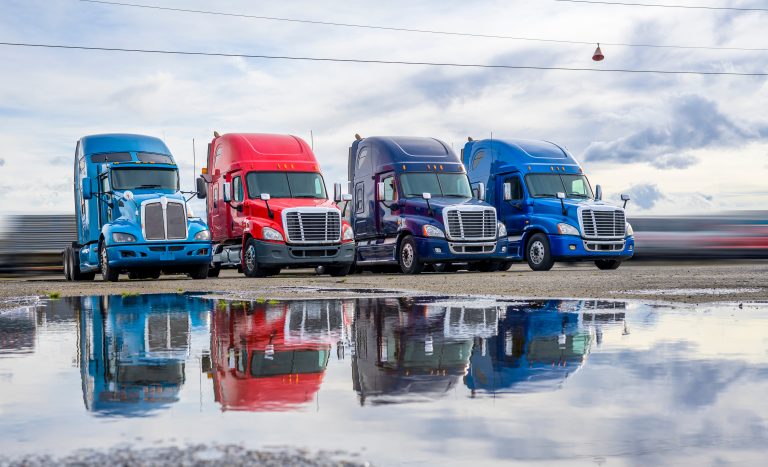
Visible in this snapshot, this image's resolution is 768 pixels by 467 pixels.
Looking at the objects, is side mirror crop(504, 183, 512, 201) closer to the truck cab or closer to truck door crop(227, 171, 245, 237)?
the truck cab

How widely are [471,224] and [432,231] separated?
1.18m

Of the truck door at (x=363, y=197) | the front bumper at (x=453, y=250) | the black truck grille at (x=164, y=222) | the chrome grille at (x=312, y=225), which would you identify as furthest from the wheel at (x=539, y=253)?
the black truck grille at (x=164, y=222)

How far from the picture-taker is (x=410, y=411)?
18.0ft

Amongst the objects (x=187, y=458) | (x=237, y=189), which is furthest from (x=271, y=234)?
(x=187, y=458)

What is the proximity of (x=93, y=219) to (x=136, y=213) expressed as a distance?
1.79 meters

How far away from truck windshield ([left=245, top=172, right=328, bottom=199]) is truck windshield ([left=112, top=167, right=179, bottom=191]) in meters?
1.92

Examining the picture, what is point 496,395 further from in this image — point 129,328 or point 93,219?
point 93,219

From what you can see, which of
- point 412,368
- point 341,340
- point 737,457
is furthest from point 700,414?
point 341,340

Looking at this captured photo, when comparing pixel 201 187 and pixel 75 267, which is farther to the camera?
pixel 75 267

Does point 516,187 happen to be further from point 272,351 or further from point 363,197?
point 272,351

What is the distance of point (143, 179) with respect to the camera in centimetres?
2623

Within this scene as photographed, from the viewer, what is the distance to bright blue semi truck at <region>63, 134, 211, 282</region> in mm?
25219

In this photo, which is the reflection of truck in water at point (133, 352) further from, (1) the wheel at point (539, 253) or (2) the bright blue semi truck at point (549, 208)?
(2) the bright blue semi truck at point (549, 208)

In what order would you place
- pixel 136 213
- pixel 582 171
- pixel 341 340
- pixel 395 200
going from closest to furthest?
pixel 341 340
pixel 136 213
pixel 395 200
pixel 582 171
